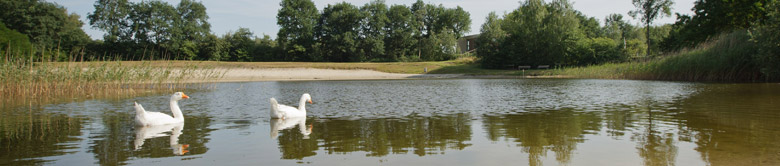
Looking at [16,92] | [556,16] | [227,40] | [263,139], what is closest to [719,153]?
[263,139]

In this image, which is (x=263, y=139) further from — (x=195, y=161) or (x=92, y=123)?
(x=92, y=123)

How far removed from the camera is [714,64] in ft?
97.1

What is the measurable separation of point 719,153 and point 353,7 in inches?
2893

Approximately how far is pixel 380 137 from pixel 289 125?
2.72 m

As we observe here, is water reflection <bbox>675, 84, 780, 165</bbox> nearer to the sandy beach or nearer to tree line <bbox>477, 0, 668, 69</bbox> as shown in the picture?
the sandy beach

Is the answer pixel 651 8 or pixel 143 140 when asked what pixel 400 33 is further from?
pixel 143 140

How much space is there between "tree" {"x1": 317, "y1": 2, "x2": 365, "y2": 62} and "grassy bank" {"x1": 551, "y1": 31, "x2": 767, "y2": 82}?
1745 inches

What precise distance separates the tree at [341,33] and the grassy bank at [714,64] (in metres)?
44.3

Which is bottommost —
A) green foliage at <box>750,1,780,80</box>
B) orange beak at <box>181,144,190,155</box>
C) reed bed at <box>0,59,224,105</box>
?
orange beak at <box>181,144,190,155</box>

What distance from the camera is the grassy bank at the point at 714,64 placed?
92.8 feet

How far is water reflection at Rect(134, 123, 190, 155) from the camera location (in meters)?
7.45

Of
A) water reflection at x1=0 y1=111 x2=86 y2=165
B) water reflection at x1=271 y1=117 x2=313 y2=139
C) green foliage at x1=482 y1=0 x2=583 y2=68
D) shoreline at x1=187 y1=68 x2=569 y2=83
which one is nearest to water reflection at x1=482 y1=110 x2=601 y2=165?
water reflection at x1=271 y1=117 x2=313 y2=139

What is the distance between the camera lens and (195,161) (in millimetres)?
6402

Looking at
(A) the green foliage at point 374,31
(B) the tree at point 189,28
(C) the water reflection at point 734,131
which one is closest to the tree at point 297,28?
(A) the green foliage at point 374,31
